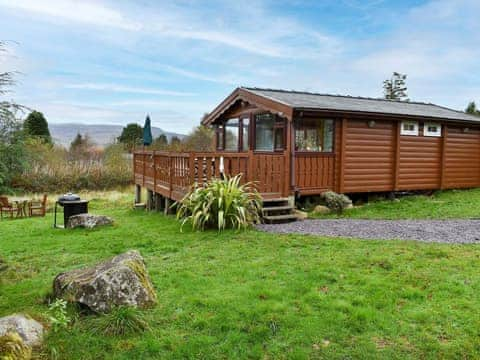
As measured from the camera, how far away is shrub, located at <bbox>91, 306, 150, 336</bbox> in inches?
129

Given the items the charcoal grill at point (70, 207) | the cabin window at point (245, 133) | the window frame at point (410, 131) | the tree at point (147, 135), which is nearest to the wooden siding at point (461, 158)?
the window frame at point (410, 131)

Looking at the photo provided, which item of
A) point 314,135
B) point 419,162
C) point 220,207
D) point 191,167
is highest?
point 314,135

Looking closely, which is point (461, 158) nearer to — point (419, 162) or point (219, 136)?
point (419, 162)

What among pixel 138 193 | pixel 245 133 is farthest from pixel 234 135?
pixel 138 193

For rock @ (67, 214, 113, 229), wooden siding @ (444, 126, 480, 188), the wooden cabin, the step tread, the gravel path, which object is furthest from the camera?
wooden siding @ (444, 126, 480, 188)

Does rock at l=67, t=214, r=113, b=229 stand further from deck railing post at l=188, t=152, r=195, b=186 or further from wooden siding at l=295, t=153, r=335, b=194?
wooden siding at l=295, t=153, r=335, b=194

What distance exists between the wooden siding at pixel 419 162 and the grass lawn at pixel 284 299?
5886 millimetres

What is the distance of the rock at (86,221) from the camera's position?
8867 millimetres

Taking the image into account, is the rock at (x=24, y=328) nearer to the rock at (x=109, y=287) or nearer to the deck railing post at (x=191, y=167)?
the rock at (x=109, y=287)

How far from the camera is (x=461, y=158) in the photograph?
12.6 m

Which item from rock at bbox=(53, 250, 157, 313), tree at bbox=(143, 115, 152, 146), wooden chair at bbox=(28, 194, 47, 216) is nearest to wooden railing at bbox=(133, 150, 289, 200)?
tree at bbox=(143, 115, 152, 146)

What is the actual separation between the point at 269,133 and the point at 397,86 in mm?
29785

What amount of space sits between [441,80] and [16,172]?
2367 cm

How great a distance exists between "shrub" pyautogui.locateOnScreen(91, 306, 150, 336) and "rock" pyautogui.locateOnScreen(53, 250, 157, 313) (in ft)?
0.47
